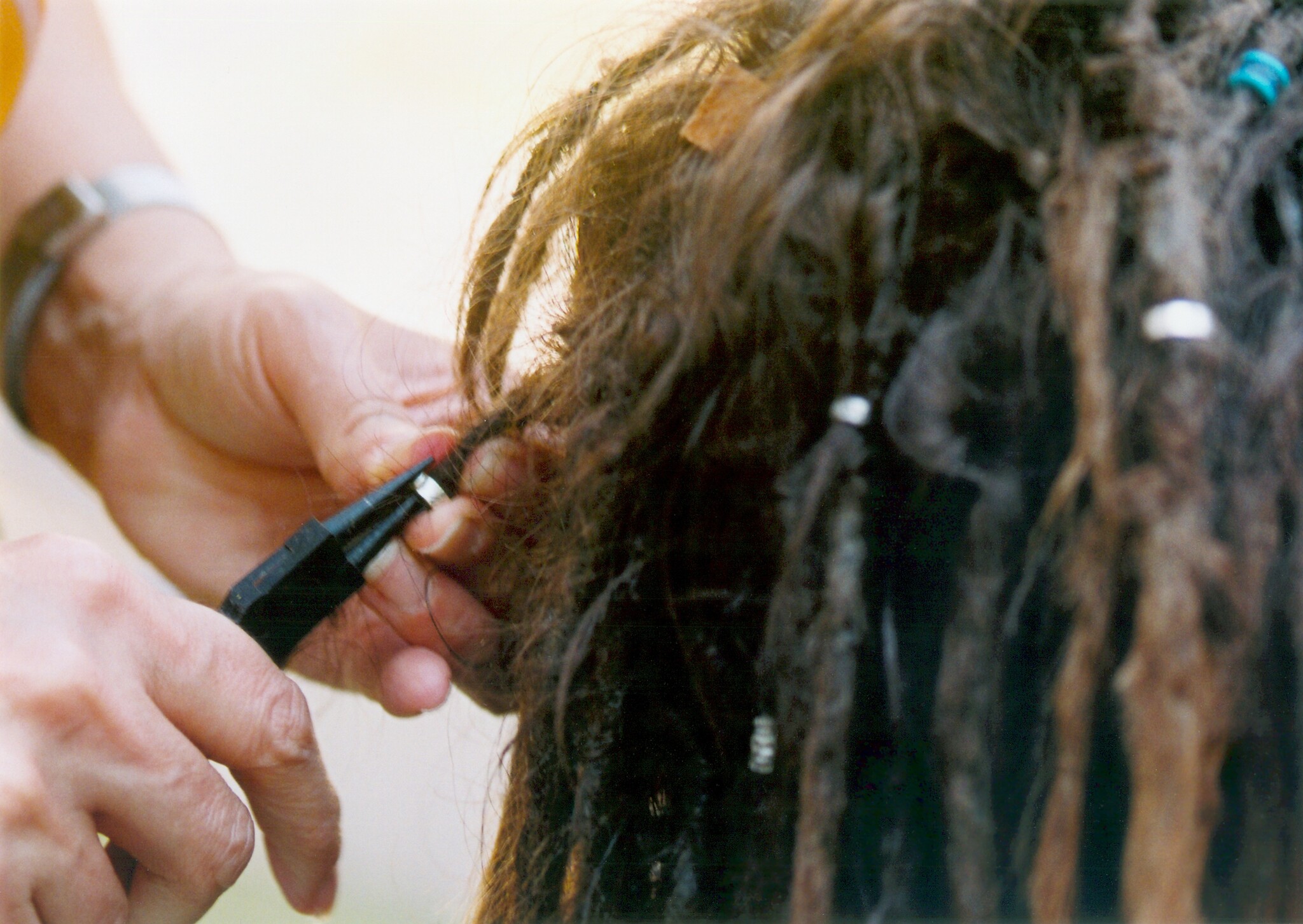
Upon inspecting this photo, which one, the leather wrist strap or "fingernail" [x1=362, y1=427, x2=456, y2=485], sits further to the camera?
the leather wrist strap

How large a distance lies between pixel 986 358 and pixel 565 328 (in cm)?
21

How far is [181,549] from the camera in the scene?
0.71m

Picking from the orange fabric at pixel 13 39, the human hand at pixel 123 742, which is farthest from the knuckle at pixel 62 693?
the orange fabric at pixel 13 39

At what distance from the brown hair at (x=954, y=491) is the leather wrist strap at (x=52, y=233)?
0.59 m

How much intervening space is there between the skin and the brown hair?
16cm

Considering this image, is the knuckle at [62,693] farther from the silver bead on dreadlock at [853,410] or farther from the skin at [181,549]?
the silver bead on dreadlock at [853,410]

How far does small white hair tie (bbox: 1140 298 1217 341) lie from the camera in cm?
27

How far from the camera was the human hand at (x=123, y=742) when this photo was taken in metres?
0.36

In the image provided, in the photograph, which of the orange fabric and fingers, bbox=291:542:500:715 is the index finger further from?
the orange fabric

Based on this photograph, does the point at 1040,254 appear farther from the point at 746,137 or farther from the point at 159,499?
the point at 159,499

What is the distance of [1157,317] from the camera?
0.91 feet

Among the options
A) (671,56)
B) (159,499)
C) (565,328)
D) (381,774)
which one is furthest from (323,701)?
(671,56)

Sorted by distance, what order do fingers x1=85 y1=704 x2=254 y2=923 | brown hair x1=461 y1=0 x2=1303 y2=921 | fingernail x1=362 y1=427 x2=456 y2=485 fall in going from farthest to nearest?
fingernail x1=362 y1=427 x2=456 y2=485
fingers x1=85 y1=704 x2=254 y2=923
brown hair x1=461 y1=0 x2=1303 y2=921

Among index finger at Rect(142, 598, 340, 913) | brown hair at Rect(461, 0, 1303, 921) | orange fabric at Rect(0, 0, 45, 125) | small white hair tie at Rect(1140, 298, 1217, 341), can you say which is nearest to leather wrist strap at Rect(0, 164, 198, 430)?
orange fabric at Rect(0, 0, 45, 125)
